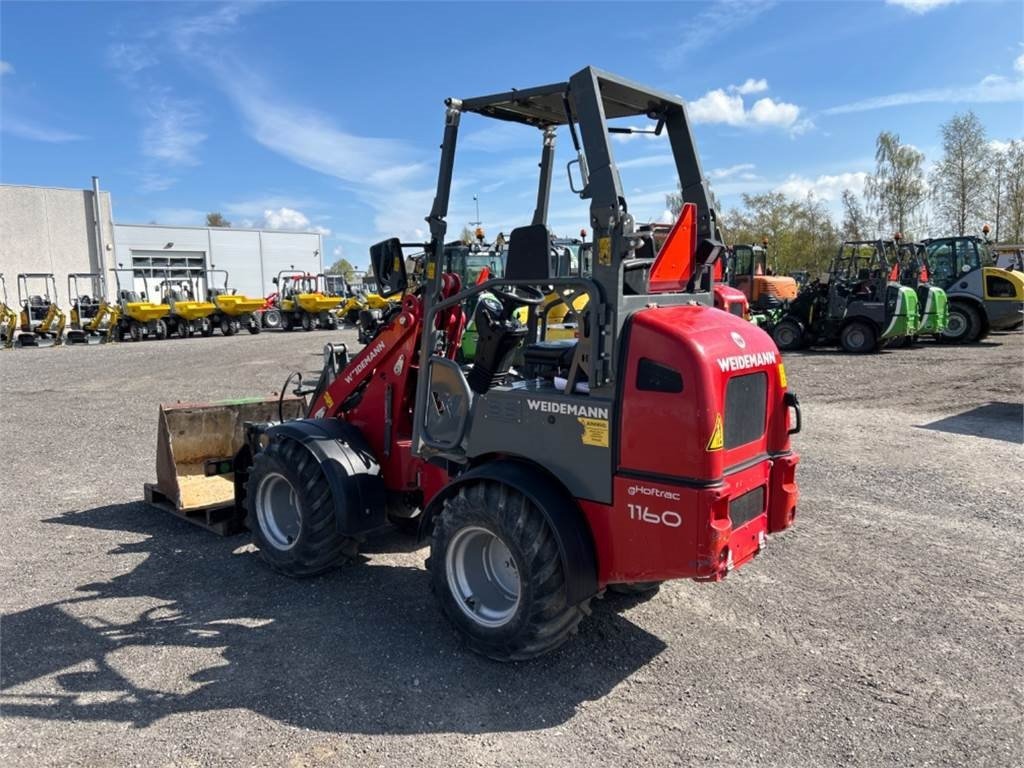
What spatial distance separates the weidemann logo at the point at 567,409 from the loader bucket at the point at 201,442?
3.18 m

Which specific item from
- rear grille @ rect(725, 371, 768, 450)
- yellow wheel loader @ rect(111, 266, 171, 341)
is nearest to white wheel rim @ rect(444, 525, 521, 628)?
rear grille @ rect(725, 371, 768, 450)

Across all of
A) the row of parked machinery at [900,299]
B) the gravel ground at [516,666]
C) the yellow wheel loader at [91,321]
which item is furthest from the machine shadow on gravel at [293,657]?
the yellow wheel loader at [91,321]

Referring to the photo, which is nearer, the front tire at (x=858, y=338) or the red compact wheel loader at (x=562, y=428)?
the red compact wheel loader at (x=562, y=428)

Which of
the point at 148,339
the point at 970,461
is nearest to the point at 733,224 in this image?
the point at 148,339

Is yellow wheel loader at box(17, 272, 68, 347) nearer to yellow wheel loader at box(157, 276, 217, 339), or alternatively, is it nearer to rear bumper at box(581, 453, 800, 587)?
yellow wheel loader at box(157, 276, 217, 339)

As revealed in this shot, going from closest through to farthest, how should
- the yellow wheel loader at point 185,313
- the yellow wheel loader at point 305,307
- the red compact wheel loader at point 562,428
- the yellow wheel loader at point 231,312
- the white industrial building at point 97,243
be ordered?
the red compact wheel loader at point 562,428, the yellow wheel loader at point 185,313, the yellow wheel loader at point 231,312, the yellow wheel loader at point 305,307, the white industrial building at point 97,243

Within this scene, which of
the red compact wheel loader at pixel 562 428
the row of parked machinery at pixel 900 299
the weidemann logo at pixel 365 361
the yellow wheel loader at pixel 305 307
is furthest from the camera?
the yellow wheel loader at pixel 305 307

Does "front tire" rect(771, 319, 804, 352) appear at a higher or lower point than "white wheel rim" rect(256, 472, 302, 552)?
higher

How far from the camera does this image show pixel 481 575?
403 centimetres

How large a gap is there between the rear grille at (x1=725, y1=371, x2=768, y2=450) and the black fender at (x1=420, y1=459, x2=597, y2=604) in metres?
0.78

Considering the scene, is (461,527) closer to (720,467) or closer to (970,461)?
(720,467)

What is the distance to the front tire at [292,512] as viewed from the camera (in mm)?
4578

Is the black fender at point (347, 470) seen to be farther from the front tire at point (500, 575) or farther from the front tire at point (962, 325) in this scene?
the front tire at point (962, 325)

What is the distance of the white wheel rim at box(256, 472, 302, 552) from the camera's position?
4949 millimetres
